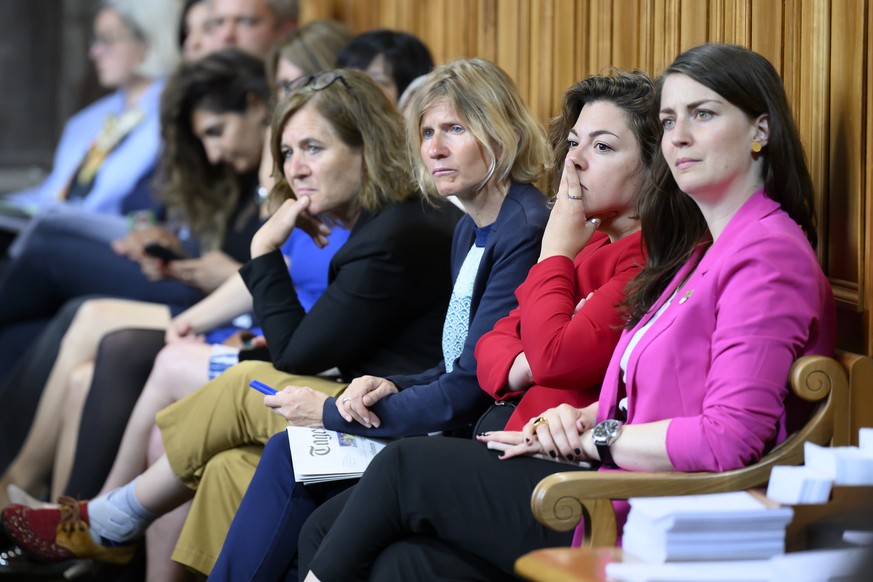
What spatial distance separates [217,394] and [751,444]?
142 centimetres

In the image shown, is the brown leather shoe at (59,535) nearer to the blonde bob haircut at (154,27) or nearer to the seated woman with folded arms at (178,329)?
the seated woman with folded arms at (178,329)

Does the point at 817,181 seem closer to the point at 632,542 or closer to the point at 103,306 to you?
the point at 632,542

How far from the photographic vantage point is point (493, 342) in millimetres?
2402

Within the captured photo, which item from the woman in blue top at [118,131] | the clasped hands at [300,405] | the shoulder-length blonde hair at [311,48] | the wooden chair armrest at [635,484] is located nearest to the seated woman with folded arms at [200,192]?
the shoulder-length blonde hair at [311,48]

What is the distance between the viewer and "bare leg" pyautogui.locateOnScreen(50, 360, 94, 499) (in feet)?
12.7

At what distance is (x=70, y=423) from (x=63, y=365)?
297mm

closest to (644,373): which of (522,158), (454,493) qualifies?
(454,493)

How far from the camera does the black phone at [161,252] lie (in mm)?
4332

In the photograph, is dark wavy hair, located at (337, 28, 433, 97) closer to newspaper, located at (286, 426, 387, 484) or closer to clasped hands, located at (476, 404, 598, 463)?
newspaper, located at (286, 426, 387, 484)

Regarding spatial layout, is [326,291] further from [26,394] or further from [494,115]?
[26,394]

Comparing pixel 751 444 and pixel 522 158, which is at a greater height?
pixel 522 158

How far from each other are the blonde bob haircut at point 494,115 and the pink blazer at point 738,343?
0.71 metres

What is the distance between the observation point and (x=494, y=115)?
2.64 meters

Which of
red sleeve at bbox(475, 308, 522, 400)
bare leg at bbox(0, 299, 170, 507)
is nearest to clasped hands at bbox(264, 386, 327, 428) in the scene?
red sleeve at bbox(475, 308, 522, 400)
